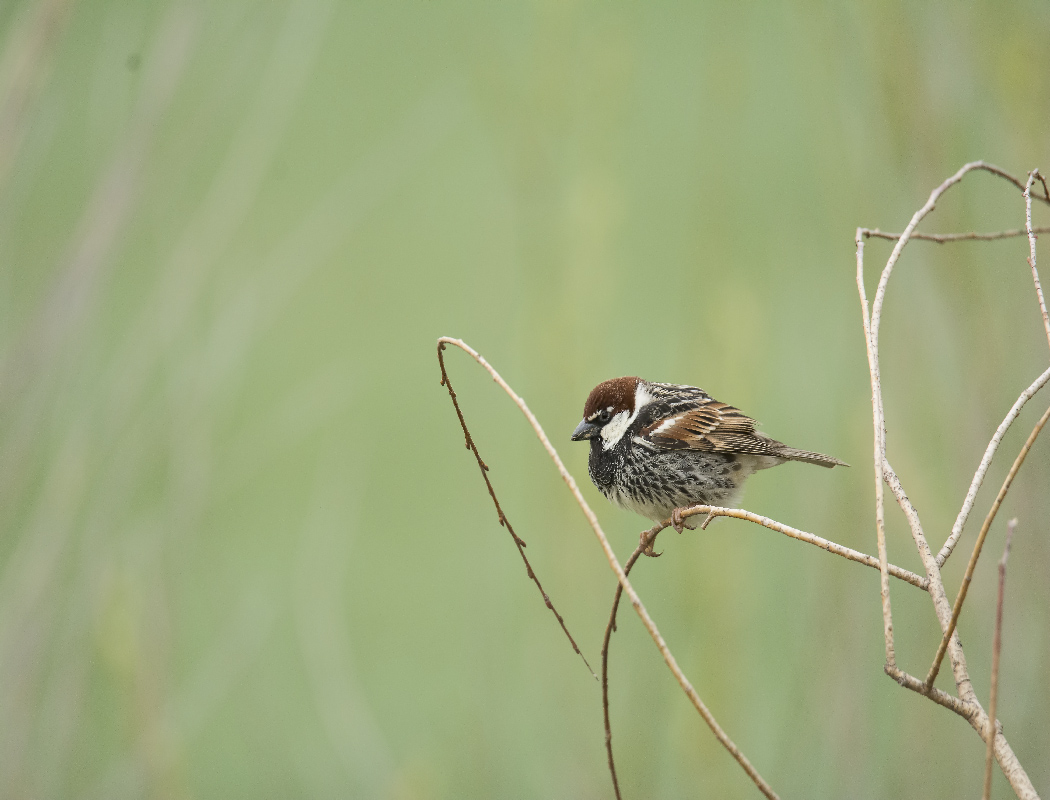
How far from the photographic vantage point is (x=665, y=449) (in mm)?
1645

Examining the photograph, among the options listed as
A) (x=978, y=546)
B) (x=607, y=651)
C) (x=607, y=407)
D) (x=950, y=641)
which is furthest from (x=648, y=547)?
(x=978, y=546)

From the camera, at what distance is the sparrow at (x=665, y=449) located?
160cm

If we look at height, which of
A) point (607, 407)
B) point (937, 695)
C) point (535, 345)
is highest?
point (535, 345)

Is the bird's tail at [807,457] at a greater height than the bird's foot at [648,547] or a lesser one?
greater

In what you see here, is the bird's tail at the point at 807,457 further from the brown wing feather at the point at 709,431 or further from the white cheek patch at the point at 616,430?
the white cheek patch at the point at 616,430

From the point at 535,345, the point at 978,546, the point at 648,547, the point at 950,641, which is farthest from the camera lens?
the point at 535,345

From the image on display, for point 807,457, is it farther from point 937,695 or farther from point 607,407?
point 937,695

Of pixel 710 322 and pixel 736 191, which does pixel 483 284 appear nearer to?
pixel 710 322

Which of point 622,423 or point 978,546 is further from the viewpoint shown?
point 622,423

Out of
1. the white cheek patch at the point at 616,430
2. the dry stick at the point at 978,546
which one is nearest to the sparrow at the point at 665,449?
the white cheek patch at the point at 616,430

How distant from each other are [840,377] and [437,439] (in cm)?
233

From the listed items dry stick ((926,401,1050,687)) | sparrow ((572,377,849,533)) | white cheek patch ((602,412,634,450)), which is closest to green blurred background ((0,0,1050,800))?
sparrow ((572,377,849,533))

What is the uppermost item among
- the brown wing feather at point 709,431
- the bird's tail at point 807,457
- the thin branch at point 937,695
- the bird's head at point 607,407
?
the bird's head at point 607,407

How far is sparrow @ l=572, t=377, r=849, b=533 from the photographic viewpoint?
1597 millimetres
